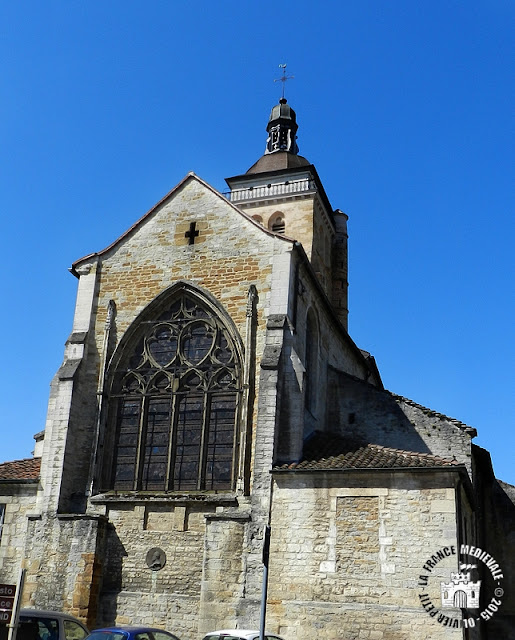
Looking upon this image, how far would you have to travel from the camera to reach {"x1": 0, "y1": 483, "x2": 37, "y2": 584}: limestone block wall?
16.3 m

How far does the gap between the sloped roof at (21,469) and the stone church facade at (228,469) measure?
92mm

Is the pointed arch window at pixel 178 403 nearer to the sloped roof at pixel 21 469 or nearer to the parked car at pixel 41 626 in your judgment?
the sloped roof at pixel 21 469

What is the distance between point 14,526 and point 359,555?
7743mm

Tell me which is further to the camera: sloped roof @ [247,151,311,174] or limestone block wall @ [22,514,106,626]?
sloped roof @ [247,151,311,174]

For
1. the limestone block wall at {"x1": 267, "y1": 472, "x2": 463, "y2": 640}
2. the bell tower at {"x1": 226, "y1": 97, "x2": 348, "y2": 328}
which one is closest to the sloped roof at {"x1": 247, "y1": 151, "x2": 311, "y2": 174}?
the bell tower at {"x1": 226, "y1": 97, "x2": 348, "y2": 328}

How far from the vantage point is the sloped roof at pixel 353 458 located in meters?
14.1

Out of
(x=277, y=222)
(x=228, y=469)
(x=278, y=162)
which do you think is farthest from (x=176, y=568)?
(x=278, y=162)

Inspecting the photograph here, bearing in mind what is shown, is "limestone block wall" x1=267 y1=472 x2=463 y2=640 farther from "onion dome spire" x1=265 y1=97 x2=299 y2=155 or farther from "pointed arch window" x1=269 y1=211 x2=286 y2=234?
"onion dome spire" x1=265 y1=97 x2=299 y2=155

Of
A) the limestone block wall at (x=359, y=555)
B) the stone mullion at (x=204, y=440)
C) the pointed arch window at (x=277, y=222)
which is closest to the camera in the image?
the limestone block wall at (x=359, y=555)

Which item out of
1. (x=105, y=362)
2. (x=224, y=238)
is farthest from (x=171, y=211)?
(x=105, y=362)

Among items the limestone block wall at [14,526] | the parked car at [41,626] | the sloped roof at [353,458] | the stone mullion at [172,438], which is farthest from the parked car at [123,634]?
the limestone block wall at [14,526]

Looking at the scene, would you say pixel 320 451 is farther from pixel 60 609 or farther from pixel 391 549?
pixel 60 609

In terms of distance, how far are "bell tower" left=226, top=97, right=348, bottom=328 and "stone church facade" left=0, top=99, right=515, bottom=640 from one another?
10182mm

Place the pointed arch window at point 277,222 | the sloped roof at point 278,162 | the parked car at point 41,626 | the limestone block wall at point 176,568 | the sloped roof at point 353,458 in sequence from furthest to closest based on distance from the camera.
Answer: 1. the sloped roof at point 278,162
2. the pointed arch window at point 277,222
3. the limestone block wall at point 176,568
4. the sloped roof at point 353,458
5. the parked car at point 41,626
